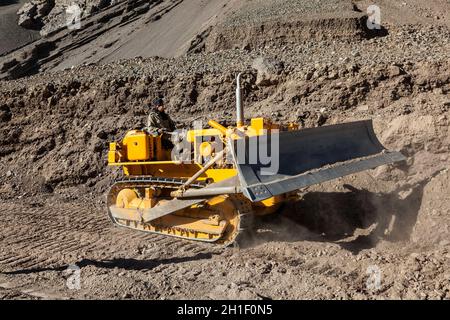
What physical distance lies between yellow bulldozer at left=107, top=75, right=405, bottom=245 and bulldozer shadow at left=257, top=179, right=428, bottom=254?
1.04ft

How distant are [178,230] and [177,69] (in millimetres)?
6463

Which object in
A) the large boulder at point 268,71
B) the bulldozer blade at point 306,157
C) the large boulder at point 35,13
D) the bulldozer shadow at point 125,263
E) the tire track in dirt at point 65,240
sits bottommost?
the tire track in dirt at point 65,240

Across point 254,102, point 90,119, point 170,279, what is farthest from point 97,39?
point 170,279

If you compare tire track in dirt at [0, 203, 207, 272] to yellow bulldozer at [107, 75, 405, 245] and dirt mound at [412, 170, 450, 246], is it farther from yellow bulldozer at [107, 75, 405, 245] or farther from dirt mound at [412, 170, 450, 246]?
dirt mound at [412, 170, 450, 246]

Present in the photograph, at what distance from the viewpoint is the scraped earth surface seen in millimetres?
5074

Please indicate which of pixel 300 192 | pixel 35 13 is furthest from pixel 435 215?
pixel 35 13

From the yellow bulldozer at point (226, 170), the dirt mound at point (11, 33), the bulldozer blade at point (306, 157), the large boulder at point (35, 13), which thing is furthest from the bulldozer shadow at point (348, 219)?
the large boulder at point (35, 13)

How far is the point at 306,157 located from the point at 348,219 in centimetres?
140

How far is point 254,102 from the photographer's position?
11062 millimetres

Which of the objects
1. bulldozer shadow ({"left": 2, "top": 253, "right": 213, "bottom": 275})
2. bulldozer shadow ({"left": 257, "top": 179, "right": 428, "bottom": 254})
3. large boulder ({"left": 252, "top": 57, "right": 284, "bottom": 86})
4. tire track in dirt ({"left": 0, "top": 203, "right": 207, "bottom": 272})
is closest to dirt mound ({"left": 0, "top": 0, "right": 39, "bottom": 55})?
large boulder ({"left": 252, "top": 57, "right": 284, "bottom": 86})

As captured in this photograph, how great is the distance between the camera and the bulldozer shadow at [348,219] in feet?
20.6

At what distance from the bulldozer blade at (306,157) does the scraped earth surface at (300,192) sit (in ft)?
2.31

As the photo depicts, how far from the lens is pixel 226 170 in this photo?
6.42 metres

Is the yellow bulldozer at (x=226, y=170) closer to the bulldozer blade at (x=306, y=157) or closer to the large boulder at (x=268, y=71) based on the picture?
the bulldozer blade at (x=306, y=157)
